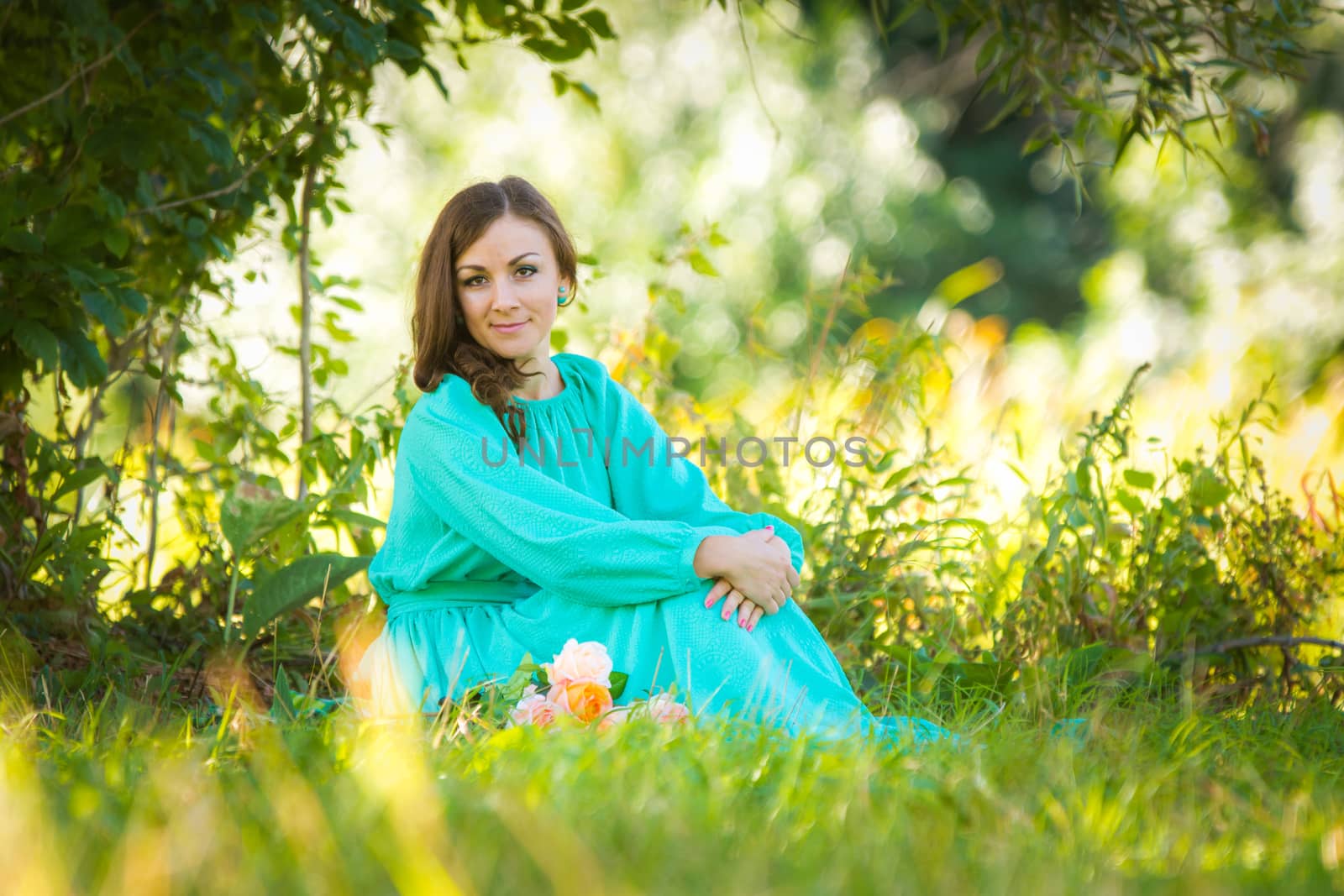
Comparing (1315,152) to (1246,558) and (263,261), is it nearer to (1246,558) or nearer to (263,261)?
(1246,558)

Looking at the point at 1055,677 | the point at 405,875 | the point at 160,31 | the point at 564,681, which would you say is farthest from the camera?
the point at 160,31

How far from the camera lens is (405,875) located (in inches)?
44.3

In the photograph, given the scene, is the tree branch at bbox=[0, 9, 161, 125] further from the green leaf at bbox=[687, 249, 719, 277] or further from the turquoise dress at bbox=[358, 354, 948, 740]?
the green leaf at bbox=[687, 249, 719, 277]

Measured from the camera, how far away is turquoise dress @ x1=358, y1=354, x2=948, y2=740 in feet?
6.93

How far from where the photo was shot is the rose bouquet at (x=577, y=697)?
1889mm

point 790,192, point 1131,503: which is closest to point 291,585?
point 1131,503

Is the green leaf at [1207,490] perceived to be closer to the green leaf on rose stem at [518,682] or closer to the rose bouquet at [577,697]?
the rose bouquet at [577,697]

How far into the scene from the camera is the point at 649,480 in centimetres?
258

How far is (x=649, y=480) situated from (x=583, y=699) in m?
0.76

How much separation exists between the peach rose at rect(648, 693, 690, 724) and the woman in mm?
39

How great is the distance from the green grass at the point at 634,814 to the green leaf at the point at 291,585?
0.46 meters

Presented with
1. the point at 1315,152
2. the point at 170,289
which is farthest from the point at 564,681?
the point at 1315,152

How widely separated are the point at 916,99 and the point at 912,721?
10661 mm

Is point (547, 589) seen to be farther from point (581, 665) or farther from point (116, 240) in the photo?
point (116, 240)
